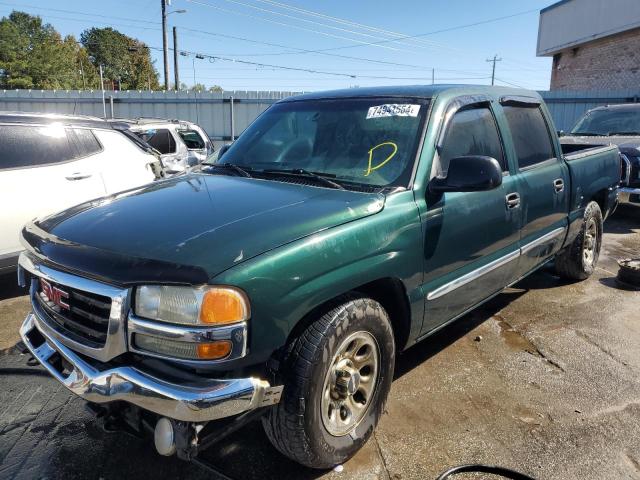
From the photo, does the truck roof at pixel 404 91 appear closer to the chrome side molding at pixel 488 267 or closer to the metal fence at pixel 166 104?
the chrome side molding at pixel 488 267

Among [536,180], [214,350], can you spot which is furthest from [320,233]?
[536,180]

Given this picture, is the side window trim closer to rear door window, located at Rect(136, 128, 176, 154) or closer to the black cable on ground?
the black cable on ground

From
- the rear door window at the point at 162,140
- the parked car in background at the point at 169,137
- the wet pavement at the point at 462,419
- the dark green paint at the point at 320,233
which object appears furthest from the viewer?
the rear door window at the point at 162,140

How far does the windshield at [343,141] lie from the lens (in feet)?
9.49

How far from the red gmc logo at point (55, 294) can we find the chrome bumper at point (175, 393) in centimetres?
33

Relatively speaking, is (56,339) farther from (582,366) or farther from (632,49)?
(632,49)

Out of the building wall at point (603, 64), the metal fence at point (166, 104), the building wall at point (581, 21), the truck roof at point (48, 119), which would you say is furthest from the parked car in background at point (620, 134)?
the building wall at point (581, 21)

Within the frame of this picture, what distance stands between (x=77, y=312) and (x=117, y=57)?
92742mm

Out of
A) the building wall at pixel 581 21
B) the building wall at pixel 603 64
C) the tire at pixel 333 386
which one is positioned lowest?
the tire at pixel 333 386

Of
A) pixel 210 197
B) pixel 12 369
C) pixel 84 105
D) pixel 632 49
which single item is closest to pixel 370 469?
pixel 210 197

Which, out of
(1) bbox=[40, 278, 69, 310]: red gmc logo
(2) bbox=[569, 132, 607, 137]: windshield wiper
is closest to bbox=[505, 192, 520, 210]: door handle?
(1) bbox=[40, 278, 69, 310]: red gmc logo

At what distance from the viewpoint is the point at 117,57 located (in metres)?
83.4

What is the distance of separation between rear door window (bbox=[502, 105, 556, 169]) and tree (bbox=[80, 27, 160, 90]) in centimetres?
7244

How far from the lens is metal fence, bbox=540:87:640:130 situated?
17.2 meters
